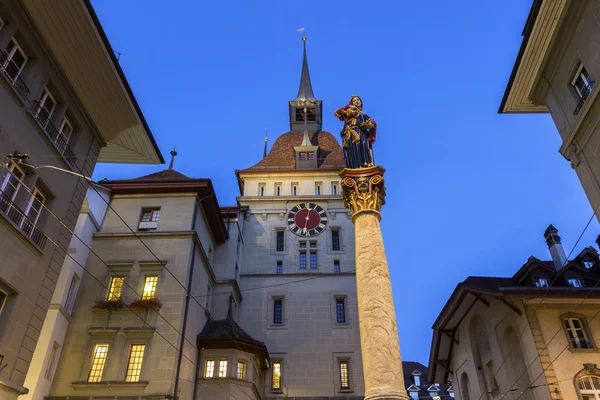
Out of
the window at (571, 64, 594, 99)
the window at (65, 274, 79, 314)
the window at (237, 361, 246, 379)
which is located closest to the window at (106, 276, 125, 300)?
the window at (65, 274, 79, 314)

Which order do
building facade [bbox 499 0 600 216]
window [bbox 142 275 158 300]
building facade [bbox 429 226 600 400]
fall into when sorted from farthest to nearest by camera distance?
window [bbox 142 275 158 300], building facade [bbox 429 226 600 400], building facade [bbox 499 0 600 216]

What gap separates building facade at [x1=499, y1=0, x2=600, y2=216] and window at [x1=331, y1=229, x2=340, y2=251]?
19.3 metres

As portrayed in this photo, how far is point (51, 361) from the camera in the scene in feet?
72.0

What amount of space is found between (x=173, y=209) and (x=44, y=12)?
1329 cm

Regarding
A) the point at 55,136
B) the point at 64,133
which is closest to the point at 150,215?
the point at 64,133

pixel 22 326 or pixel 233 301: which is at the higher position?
pixel 233 301

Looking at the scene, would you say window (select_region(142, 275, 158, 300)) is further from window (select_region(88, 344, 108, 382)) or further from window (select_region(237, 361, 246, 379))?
window (select_region(237, 361, 246, 379))

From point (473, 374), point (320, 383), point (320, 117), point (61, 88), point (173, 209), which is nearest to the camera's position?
point (61, 88)

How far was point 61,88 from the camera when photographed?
733 inches

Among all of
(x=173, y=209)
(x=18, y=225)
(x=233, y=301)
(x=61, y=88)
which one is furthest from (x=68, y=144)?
(x=233, y=301)

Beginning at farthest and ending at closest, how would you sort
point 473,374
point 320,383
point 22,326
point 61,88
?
point 320,383 → point 473,374 → point 61,88 → point 22,326

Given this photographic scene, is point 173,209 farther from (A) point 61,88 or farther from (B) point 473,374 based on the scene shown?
(B) point 473,374

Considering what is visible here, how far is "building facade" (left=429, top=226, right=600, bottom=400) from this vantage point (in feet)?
64.6

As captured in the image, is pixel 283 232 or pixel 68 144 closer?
pixel 68 144
